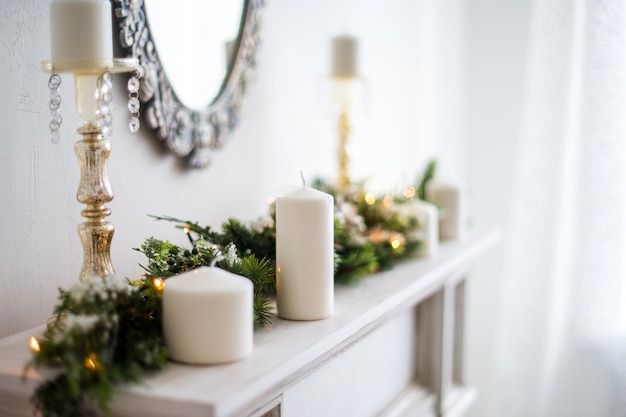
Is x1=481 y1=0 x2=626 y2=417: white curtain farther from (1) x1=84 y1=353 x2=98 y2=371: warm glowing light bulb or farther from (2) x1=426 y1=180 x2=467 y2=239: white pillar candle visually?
(1) x1=84 y1=353 x2=98 y2=371: warm glowing light bulb

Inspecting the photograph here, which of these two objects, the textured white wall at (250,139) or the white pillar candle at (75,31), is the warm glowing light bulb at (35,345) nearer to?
the textured white wall at (250,139)

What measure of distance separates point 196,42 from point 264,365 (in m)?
0.55

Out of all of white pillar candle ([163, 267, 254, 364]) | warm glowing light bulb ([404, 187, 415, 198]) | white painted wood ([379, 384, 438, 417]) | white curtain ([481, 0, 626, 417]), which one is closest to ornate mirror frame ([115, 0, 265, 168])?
white pillar candle ([163, 267, 254, 364])

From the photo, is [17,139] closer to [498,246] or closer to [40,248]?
[40,248]

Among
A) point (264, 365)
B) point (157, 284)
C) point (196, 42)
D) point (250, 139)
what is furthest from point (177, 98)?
point (264, 365)

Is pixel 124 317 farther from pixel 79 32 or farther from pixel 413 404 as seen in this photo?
pixel 413 404

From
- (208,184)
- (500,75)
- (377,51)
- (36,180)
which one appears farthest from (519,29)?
(36,180)

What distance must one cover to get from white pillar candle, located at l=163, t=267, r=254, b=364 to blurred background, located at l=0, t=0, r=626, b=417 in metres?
0.23

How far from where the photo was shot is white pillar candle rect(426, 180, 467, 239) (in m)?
1.29

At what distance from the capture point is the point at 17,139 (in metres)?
0.72

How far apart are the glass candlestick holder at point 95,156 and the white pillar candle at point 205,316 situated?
0.37 ft

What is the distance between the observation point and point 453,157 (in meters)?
1.96

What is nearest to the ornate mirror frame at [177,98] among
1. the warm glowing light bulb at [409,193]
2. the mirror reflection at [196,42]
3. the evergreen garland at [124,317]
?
the mirror reflection at [196,42]

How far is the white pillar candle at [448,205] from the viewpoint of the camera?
4.23ft
